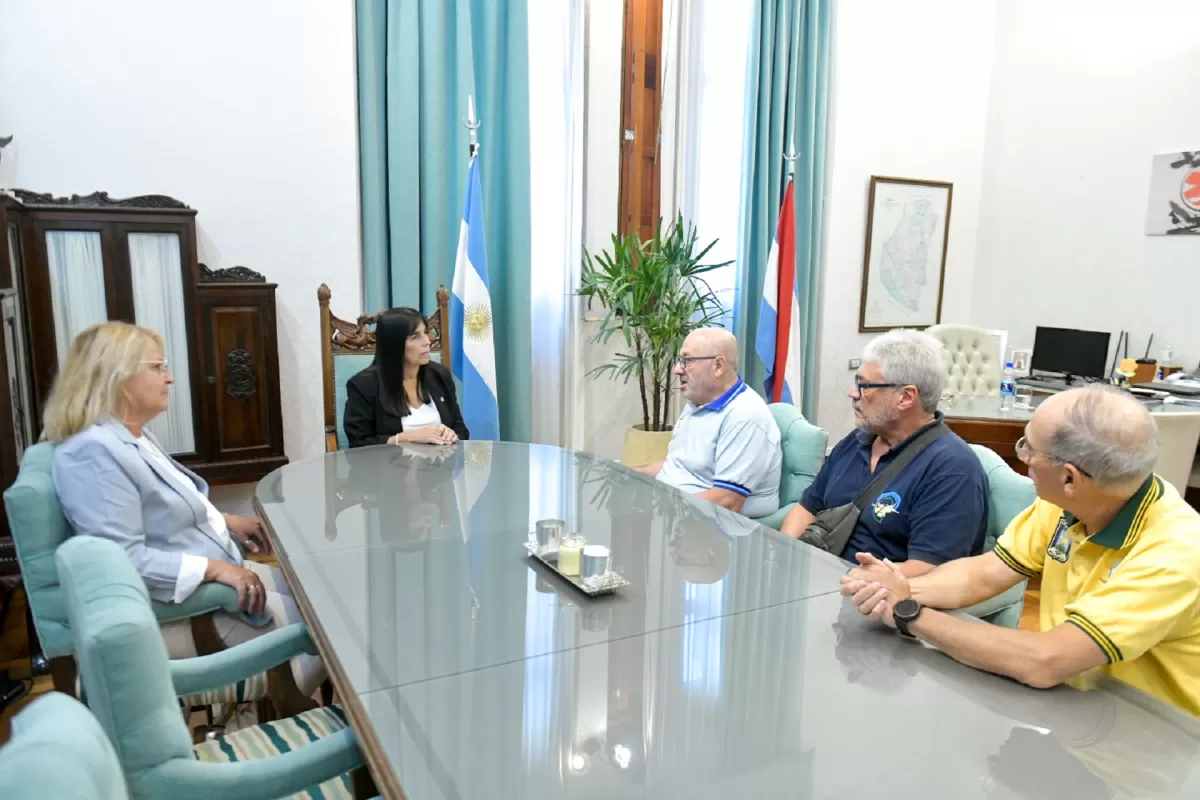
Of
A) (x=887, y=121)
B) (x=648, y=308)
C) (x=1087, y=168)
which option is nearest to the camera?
(x=648, y=308)

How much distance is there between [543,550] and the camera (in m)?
1.70

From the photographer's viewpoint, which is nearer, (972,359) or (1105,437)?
(1105,437)

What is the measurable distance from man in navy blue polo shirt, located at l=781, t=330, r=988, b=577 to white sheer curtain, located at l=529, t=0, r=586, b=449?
7.70 ft

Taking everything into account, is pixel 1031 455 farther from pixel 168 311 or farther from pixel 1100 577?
pixel 168 311

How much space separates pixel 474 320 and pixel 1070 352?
11.8ft

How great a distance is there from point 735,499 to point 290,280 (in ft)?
7.46

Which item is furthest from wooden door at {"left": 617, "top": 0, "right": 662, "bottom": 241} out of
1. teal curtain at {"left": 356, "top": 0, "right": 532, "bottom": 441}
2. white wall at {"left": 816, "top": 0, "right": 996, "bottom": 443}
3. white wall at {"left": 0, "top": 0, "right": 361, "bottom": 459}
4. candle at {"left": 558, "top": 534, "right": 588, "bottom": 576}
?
candle at {"left": 558, "top": 534, "right": 588, "bottom": 576}

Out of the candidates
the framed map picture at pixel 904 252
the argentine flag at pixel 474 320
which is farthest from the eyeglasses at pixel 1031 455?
the framed map picture at pixel 904 252

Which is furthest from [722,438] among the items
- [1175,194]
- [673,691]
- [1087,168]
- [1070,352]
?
[1087,168]

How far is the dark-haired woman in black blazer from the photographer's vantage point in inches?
117

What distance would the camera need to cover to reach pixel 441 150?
12.9 feet

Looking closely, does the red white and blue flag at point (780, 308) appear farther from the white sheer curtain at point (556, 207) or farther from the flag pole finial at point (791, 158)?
the white sheer curtain at point (556, 207)

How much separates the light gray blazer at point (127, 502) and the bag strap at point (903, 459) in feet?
5.31

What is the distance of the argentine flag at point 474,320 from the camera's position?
3.90 m
